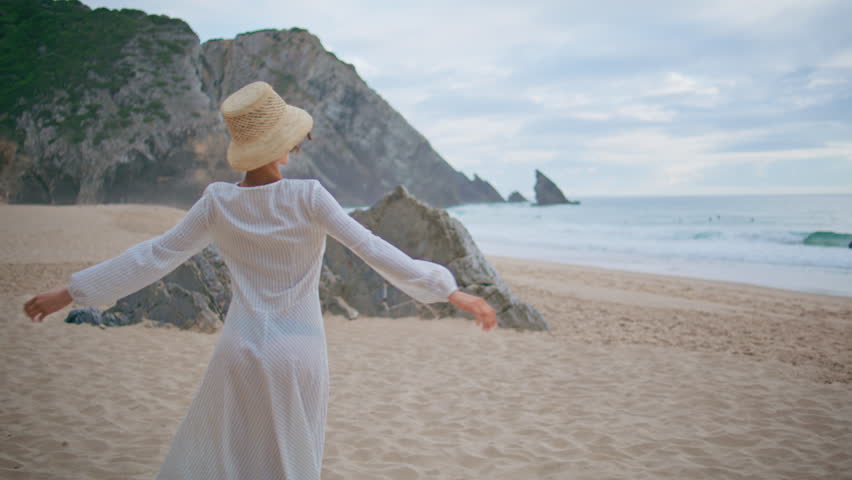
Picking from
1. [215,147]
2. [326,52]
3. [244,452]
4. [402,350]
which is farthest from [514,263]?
[326,52]

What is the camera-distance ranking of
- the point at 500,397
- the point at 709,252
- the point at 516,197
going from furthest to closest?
1. the point at 516,197
2. the point at 709,252
3. the point at 500,397

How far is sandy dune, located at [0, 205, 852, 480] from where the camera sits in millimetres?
3361

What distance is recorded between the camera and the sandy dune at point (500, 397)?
3.36 metres

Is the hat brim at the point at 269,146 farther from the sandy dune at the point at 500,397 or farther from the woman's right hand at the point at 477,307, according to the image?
the sandy dune at the point at 500,397

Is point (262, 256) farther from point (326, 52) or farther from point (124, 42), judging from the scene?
point (326, 52)

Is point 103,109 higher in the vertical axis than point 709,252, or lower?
higher

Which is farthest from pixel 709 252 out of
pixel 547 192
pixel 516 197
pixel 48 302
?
pixel 516 197

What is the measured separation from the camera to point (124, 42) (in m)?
40.7

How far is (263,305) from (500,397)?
3.44m

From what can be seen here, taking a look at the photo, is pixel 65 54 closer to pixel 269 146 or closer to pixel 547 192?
pixel 269 146

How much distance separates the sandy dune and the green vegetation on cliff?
107ft

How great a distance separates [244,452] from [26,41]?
44.8 metres

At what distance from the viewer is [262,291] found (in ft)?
5.86

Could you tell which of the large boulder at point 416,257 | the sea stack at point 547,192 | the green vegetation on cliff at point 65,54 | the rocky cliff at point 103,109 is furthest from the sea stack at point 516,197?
the large boulder at point 416,257
